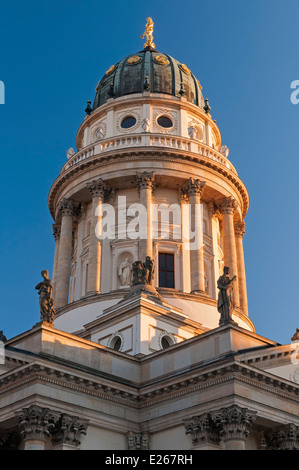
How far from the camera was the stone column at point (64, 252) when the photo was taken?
40719 millimetres

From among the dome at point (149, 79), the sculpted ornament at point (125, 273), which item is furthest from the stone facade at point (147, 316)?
the dome at point (149, 79)

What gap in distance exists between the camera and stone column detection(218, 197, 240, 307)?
42.2 meters

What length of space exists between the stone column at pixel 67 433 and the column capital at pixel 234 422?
17.5 feet

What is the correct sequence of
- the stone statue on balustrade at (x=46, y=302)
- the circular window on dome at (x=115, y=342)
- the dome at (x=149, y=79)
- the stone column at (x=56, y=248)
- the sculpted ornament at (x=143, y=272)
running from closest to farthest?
the stone statue on balustrade at (x=46, y=302)
the circular window on dome at (x=115, y=342)
the sculpted ornament at (x=143, y=272)
the stone column at (x=56, y=248)
the dome at (x=149, y=79)

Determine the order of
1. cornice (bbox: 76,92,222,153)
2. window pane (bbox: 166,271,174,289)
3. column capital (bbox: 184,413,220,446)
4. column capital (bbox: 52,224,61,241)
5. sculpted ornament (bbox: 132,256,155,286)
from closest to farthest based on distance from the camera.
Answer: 1. column capital (bbox: 184,413,220,446)
2. sculpted ornament (bbox: 132,256,155,286)
3. window pane (bbox: 166,271,174,289)
4. cornice (bbox: 76,92,222,153)
5. column capital (bbox: 52,224,61,241)

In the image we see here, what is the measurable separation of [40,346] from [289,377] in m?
10.6

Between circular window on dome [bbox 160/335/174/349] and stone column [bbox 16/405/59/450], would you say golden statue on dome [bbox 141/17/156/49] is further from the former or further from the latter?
stone column [bbox 16/405/59/450]

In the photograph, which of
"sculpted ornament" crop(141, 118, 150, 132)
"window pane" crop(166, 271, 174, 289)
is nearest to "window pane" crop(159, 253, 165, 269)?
"window pane" crop(166, 271, 174, 289)

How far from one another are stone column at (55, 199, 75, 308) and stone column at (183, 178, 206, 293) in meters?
7.74

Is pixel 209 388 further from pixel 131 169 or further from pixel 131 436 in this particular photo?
pixel 131 169

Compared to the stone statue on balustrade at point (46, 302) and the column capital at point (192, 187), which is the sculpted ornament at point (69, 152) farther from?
the stone statue on balustrade at point (46, 302)

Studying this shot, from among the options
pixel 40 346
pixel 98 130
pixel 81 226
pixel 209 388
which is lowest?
pixel 209 388
